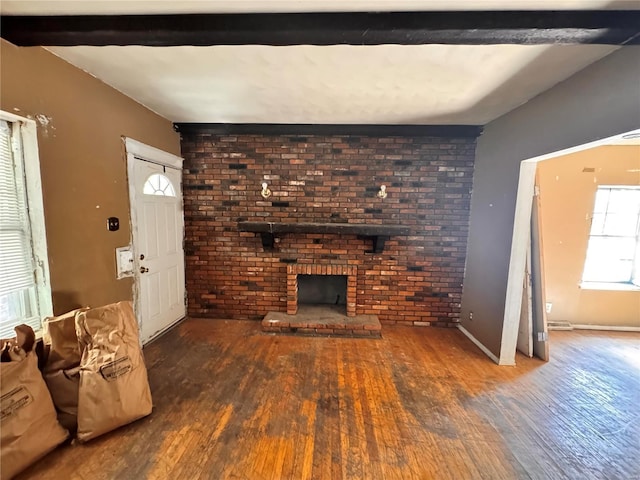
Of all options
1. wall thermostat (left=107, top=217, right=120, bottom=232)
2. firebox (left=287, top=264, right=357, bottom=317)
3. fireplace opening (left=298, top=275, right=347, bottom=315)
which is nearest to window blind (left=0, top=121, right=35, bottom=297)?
wall thermostat (left=107, top=217, right=120, bottom=232)

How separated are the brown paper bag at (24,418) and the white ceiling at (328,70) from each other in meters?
1.96

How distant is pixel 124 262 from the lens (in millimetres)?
2537

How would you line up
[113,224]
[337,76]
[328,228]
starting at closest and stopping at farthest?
[337,76] < [113,224] < [328,228]

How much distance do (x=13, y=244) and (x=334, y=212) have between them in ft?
9.21

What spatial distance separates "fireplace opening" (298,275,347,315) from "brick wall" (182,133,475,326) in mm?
284

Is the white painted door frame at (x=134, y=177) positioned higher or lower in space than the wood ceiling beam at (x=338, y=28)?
lower

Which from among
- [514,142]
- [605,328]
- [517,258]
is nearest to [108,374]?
[517,258]

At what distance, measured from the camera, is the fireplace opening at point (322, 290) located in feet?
12.4

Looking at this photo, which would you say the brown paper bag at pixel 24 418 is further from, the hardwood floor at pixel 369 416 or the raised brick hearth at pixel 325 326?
the raised brick hearth at pixel 325 326

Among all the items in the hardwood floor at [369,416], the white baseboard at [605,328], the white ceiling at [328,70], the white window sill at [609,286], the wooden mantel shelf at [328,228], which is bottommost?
the hardwood floor at [369,416]

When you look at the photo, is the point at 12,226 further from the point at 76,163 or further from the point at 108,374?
the point at 108,374

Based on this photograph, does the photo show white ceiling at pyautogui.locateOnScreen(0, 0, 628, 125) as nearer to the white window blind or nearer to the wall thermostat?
the white window blind

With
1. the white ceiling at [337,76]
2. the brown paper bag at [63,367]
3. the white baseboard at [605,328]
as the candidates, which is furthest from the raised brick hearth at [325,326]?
the white baseboard at [605,328]

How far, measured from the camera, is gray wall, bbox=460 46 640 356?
163 centimetres
